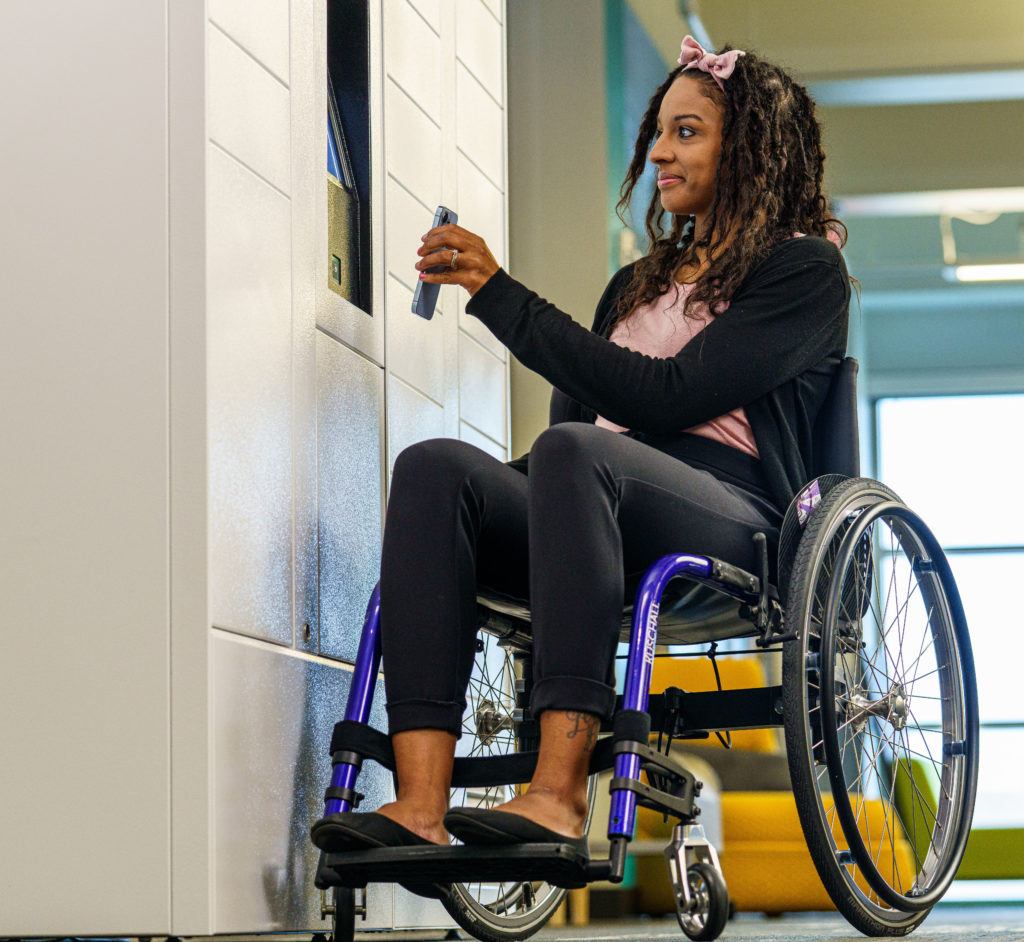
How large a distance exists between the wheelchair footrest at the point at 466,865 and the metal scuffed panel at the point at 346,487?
49 cm

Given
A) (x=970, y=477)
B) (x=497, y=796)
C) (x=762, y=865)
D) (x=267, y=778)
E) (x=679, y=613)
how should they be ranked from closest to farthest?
1. (x=267, y=778)
2. (x=679, y=613)
3. (x=497, y=796)
4. (x=762, y=865)
5. (x=970, y=477)

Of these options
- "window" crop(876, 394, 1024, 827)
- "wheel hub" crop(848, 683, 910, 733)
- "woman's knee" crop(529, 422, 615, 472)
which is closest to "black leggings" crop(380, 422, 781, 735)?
"woman's knee" crop(529, 422, 615, 472)

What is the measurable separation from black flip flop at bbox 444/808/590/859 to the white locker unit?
298mm

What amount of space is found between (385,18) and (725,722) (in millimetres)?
1153

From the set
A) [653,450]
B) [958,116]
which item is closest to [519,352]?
[653,450]

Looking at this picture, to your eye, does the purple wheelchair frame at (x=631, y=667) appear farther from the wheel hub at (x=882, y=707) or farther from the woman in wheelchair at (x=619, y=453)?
the wheel hub at (x=882, y=707)

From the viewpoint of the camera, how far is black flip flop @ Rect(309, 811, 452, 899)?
1498mm

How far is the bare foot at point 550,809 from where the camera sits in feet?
4.87

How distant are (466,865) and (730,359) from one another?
0.67 metres

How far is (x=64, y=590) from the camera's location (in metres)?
1.66

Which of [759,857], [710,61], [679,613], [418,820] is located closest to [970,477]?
[759,857]

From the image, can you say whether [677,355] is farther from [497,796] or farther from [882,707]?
[497,796]

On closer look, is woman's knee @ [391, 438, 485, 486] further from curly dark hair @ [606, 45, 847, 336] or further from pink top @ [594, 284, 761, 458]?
curly dark hair @ [606, 45, 847, 336]

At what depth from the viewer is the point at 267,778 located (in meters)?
1.76
